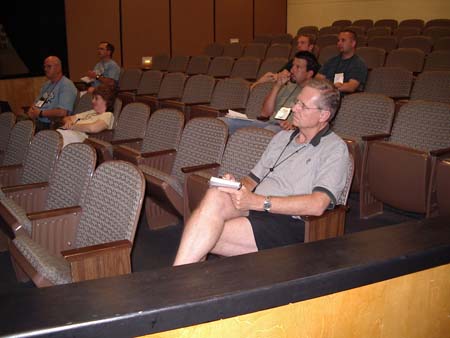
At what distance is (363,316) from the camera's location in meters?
1.02

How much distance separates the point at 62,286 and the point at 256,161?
213 centimetres

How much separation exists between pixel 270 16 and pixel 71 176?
10.1 metres

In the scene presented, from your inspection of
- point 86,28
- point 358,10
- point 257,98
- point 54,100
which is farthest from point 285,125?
point 358,10

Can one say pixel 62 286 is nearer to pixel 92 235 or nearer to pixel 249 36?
pixel 92 235

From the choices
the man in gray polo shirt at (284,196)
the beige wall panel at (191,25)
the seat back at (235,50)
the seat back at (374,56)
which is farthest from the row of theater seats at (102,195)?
the beige wall panel at (191,25)

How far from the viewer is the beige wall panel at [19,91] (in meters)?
8.28

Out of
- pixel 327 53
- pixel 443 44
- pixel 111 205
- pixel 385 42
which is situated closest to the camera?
pixel 111 205

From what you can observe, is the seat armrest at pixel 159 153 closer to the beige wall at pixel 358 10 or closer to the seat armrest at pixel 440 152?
the seat armrest at pixel 440 152

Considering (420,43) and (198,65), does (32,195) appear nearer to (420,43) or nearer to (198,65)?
(198,65)

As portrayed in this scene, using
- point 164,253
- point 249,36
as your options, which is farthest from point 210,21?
point 164,253

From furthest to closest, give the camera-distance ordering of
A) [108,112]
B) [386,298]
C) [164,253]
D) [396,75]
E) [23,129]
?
[396,75], [108,112], [23,129], [164,253], [386,298]

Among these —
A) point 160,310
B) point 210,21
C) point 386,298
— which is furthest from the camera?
point 210,21

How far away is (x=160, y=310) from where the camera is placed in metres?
0.82

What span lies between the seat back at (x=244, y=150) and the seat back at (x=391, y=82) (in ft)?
7.82
